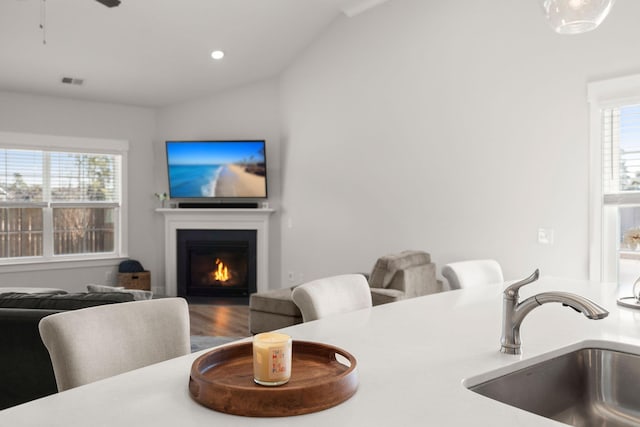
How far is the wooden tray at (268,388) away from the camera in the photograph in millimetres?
1020

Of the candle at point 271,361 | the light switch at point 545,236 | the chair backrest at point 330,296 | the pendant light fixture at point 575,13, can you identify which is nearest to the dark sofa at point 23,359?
the chair backrest at point 330,296

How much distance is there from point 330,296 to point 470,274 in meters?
1.03

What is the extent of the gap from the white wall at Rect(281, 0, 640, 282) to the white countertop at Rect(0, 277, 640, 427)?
7.28 feet

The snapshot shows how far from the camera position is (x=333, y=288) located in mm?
2074

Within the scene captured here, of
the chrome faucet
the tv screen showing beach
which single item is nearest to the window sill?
the tv screen showing beach

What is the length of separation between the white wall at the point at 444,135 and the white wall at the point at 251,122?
0.23 m

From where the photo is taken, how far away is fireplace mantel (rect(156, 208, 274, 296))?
7004 mm

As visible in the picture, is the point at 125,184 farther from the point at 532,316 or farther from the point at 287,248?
the point at 532,316

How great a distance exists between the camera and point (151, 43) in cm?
553

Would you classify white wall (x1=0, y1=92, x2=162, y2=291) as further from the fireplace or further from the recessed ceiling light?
the recessed ceiling light

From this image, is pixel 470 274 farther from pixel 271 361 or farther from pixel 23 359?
pixel 23 359

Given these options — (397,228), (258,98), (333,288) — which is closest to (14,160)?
(258,98)

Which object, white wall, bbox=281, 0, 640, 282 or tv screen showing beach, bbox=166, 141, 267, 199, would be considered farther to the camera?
tv screen showing beach, bbox=166, 141, 267, 199

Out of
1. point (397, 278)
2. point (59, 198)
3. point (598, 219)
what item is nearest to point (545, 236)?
point (598, 219)
